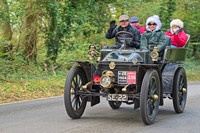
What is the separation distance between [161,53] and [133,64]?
1.94 meters

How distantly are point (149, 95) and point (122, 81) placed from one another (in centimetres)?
62

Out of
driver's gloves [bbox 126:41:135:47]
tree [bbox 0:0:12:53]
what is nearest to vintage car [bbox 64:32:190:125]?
driver's gloves [bbox 126:41:135:47]

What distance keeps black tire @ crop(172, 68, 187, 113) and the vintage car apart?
118 mm

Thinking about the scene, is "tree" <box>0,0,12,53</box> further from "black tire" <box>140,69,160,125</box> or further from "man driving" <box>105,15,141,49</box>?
"black tire" <box>140,69,160,125</box>

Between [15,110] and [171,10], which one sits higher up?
[171,10]

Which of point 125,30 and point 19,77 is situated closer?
point 125,30

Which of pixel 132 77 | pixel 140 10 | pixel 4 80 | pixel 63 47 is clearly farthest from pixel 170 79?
pixel 140 10

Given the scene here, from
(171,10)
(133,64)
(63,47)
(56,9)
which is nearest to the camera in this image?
(133,64)

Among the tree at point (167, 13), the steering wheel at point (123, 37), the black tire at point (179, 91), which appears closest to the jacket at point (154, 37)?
the steering wheel at point (123, 37)

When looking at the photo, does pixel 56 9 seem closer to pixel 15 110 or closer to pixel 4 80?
pixel 4 80

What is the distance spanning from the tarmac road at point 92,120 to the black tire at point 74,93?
196 millimetres

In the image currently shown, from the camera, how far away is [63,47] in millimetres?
18938

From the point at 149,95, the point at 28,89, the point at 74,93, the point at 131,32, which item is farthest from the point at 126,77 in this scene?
the point at 28,89

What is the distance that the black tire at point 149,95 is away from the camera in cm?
690
